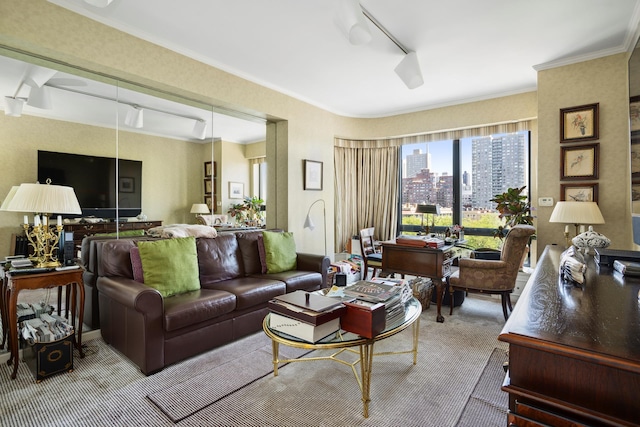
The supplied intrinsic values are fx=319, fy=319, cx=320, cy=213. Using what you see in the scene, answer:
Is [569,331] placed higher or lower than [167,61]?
lower

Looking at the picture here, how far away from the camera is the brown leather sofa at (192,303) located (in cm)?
226

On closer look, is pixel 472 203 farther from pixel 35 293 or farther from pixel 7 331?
pixel 35 293

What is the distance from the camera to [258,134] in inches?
176

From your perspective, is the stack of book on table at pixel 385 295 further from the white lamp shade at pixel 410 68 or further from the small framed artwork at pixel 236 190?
the small framed artwork at pixel 236 190

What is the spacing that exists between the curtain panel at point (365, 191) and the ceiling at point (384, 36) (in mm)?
1750

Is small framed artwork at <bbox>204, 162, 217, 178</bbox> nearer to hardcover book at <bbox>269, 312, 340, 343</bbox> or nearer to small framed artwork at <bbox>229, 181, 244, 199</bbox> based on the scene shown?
small framed artwork at <bbox>229, 181, 244, 199</bbox>

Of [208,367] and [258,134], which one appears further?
[258,134]

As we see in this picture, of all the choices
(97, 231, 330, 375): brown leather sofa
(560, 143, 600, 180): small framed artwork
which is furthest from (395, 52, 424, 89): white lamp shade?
(97, 231, 330, 375): brown leather sofa

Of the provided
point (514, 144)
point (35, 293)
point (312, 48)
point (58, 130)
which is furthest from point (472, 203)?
point (35, 293)

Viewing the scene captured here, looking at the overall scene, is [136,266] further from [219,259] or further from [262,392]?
[262,392]

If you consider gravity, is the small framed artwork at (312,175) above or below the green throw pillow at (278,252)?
above

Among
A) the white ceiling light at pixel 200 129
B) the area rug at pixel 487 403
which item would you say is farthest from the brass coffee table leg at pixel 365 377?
the white ceiling light at pixel 200 129

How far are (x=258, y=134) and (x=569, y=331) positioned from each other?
4.17m

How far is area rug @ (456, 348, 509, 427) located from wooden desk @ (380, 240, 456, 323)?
40.7 inches
